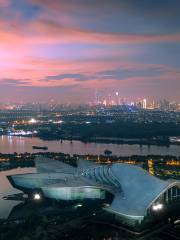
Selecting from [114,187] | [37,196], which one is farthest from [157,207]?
[37,196]

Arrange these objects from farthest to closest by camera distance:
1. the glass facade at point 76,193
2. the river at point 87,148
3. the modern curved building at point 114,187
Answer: the river at point 87,148 < the glass facade at point 76,193 < the modern curved building at point 114,187

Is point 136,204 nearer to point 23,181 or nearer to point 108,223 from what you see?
point 108,223

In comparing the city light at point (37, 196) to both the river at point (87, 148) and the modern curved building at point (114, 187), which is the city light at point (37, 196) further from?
the river at point (87, 148)

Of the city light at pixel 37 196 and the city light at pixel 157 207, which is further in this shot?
the city light at pixel 37 196

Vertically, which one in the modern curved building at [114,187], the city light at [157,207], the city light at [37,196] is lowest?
the city light at [37,196]

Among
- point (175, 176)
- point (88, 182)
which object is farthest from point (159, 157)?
point (88, 182)

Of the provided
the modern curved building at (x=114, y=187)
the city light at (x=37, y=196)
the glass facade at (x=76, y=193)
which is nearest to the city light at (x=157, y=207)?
the modern curved building at (x=114, y=187)

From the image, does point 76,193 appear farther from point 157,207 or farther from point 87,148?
point 87,148
